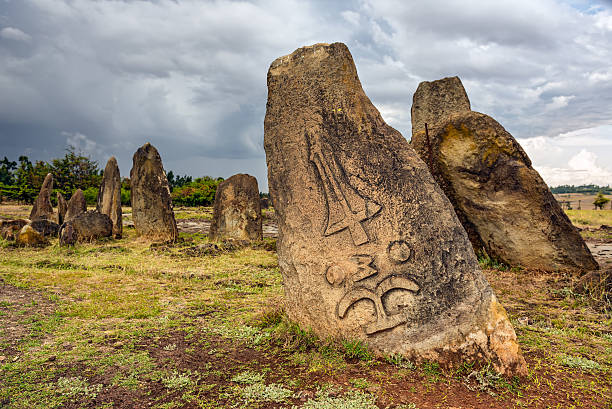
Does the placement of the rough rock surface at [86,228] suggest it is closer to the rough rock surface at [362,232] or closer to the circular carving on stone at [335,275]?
the rough rock surface at [362,232]

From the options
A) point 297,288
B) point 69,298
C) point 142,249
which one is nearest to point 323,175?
point 297,288

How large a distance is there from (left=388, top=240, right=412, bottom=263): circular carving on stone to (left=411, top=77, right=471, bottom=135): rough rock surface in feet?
24.2

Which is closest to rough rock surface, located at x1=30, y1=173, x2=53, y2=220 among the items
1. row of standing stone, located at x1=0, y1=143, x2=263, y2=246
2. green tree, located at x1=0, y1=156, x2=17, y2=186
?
row of standing stone, located at x1=0, y1=143, x2=263, y2=246

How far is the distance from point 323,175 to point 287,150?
0.59 meters

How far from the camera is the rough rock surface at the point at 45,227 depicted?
13894 mm

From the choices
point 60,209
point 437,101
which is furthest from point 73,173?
point 437,101

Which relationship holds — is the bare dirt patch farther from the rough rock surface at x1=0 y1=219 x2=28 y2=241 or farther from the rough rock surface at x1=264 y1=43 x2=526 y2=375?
the rough rock surface at x1=0 y1=219 x2=28 y2=241

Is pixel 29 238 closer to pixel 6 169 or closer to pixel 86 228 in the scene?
pixel 86 228

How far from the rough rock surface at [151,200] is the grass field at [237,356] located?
233 inches

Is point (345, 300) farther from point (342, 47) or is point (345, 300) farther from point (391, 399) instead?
point (342, 47)

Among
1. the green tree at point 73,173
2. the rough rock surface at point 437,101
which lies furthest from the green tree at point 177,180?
the rough rock surface at point 437,101

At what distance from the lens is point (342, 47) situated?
4.82m

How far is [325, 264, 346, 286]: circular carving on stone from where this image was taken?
4211 millimetres

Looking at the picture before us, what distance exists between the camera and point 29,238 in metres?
12.6
